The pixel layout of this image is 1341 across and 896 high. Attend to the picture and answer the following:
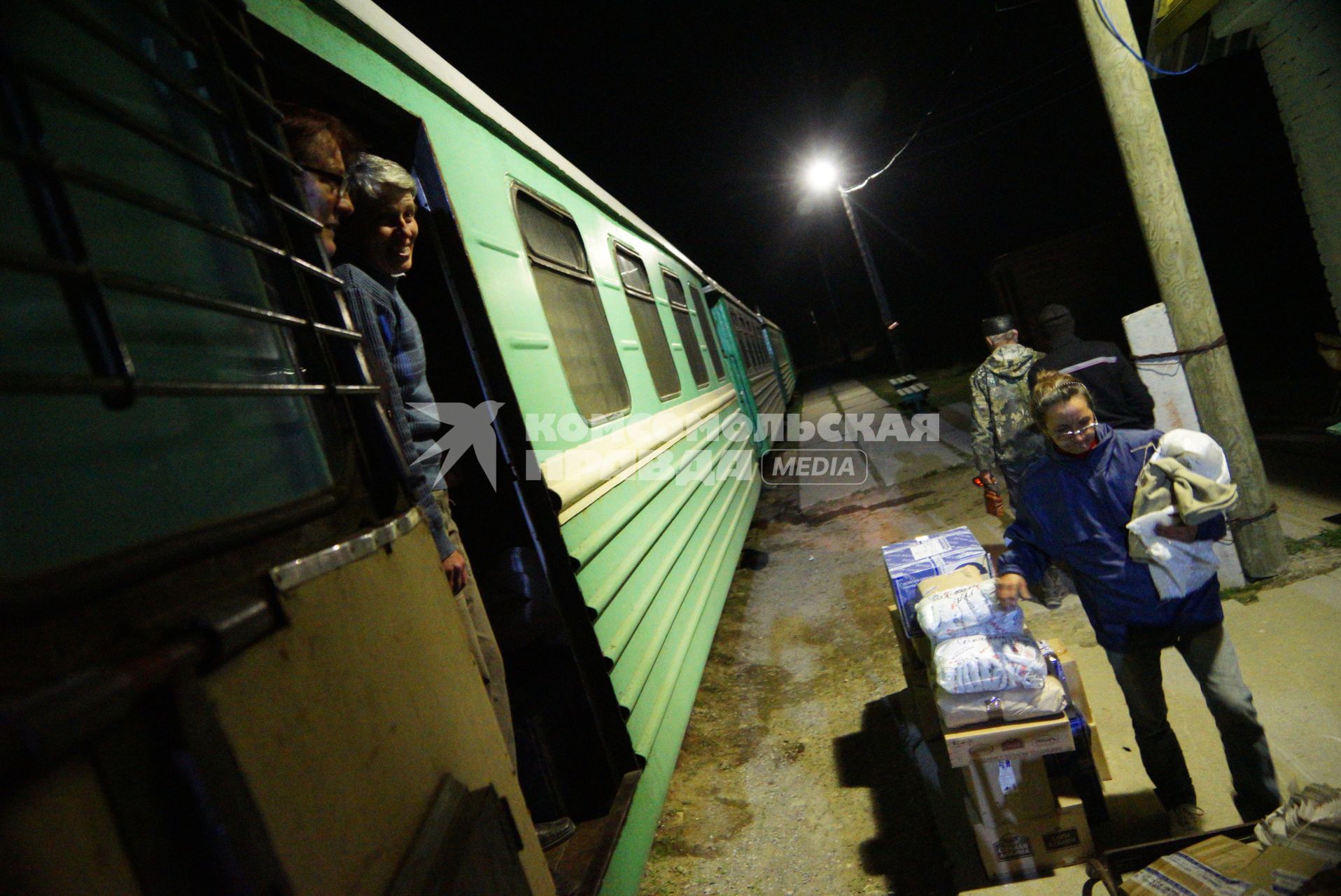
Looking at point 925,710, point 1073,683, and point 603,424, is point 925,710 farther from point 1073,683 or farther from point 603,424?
point 603,424

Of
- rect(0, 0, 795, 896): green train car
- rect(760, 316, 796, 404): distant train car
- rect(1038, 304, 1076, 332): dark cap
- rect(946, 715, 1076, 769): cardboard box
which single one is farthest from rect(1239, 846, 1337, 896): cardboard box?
rect(760, 316, 796, 404): distant train car

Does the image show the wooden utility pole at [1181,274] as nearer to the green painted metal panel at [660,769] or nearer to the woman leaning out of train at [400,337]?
the green painted metal panel at [660,769]

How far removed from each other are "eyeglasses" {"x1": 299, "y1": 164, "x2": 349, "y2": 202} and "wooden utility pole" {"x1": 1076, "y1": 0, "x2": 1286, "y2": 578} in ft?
13.5

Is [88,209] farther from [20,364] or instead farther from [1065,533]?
[1065,533]

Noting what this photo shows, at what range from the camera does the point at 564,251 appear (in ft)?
11.1

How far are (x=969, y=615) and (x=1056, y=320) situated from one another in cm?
292

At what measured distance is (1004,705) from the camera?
6.86ft

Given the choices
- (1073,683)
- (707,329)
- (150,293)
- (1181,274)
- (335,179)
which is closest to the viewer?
(150,293)

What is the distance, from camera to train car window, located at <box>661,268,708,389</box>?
5.91m

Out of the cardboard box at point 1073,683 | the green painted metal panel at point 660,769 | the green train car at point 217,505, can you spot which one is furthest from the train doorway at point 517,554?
the cardboard box at point 1073,683

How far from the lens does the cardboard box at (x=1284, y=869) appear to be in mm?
1522

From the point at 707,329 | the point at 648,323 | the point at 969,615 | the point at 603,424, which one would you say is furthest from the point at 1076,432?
the point at 707,329

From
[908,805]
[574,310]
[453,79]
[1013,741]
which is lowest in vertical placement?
[908,805]

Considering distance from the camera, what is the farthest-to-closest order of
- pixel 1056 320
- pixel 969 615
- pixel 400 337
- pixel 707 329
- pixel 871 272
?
1. pixel 871 272
2. pixel 707 329
3. pixel 1056 320
4. pixel 969 615
5. pixel 400 337
